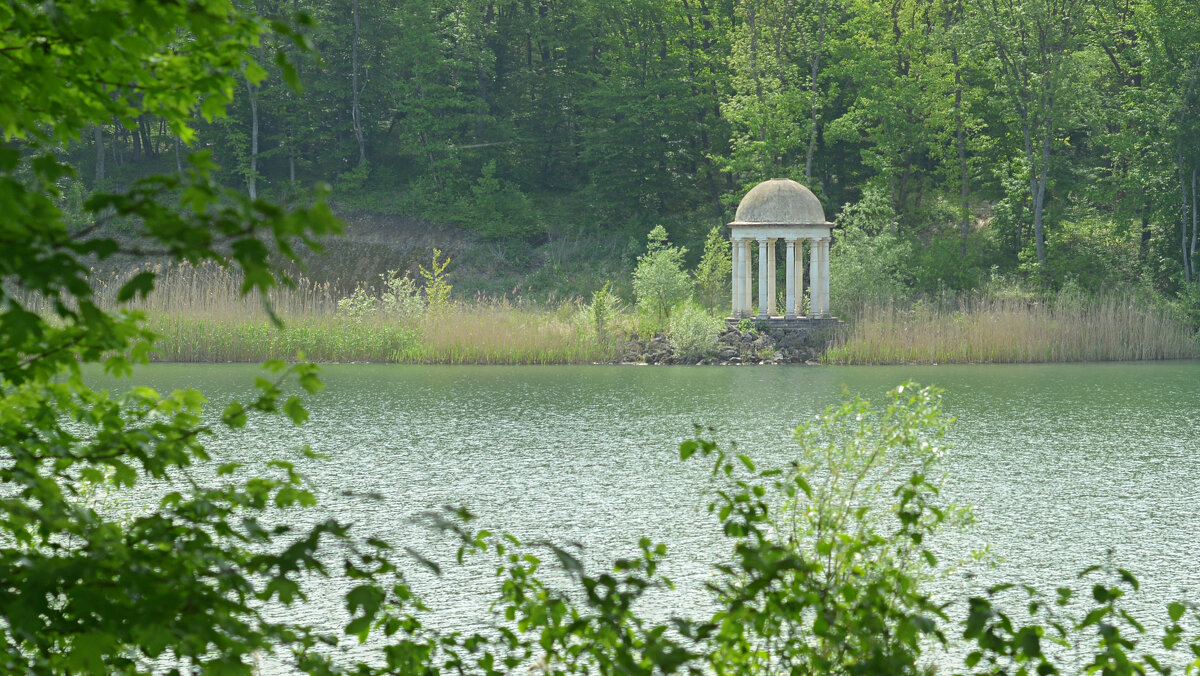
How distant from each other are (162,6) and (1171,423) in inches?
513

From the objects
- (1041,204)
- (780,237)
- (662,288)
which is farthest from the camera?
(1041,204)

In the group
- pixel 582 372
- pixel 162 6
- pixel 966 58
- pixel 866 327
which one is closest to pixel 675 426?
pixel 582 372

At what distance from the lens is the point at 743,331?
22.9 metres

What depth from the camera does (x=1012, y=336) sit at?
861 inches

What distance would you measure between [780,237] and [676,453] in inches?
522

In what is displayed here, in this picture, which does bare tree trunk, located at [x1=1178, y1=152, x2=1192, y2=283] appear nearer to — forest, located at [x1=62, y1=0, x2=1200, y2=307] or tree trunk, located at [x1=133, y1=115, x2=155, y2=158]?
forest, located at [x1=62, y1=0, x2=1200, y2=307]

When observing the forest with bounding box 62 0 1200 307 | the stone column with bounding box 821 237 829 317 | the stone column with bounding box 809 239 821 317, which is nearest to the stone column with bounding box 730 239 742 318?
the stone column with bounding box 809 239 821 317

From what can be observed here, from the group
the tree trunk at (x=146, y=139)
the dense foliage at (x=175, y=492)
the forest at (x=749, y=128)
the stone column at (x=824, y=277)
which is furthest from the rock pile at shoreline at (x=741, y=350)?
the tree trunk at (x=146, y=139)

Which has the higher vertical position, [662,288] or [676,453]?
[662,288]

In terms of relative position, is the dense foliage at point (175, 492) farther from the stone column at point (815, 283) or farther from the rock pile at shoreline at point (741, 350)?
the stone column at point (815, 283)

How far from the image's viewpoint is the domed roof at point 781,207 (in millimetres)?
23734

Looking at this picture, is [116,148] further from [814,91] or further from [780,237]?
[780,237]

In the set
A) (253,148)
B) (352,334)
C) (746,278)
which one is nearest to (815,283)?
(746,278)

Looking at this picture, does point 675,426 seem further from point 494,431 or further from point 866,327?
point 866,327
